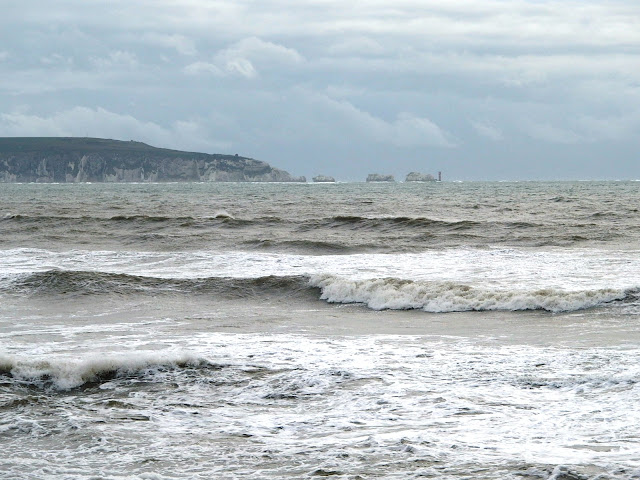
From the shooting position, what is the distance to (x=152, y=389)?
8.55 m

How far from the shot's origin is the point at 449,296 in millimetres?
14438

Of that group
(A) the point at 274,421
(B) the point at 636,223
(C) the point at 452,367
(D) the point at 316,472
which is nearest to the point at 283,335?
(C) the point at 452,367

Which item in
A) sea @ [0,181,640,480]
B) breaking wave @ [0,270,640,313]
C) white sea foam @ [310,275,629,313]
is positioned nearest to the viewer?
sea @ [0,181,640,480]

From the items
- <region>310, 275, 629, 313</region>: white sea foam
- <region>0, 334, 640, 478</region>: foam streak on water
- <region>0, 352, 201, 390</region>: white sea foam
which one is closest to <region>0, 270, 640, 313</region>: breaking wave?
<region>310, 275, 629, 313</region>: white sea foam

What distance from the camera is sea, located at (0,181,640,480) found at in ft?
20.3

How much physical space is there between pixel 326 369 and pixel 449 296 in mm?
5859

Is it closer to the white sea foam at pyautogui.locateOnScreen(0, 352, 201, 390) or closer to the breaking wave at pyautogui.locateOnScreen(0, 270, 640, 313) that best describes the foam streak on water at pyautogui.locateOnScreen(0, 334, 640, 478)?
the white sea foam at pyautogui.locateOnScreen(0, 352, 201, 390)

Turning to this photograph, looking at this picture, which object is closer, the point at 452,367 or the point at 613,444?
the point at 613,444

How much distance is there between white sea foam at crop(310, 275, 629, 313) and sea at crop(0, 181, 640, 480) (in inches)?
1.6

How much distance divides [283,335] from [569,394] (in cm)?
491

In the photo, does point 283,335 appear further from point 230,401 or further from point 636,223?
point 636,223

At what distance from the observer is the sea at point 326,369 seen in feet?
20.3

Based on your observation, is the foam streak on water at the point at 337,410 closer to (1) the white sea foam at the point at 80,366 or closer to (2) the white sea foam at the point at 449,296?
(1) the white sea foam at the point at 80,366

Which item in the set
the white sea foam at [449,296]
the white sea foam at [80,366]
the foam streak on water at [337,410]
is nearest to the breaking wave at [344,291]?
the white sea foam at [449,296]
